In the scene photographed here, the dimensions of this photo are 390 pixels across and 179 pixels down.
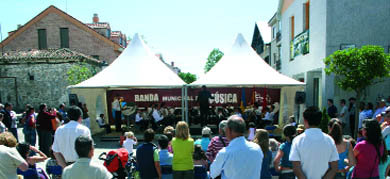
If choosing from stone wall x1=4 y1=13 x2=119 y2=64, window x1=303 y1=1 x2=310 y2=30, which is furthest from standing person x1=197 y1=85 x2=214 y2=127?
stone wall x1=4 y1=13 x2=119 y2=64

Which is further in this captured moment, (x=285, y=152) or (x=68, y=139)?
(x=68, y=139)

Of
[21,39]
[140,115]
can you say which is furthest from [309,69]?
[21,39]

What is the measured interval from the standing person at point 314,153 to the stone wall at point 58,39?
78.5 feet

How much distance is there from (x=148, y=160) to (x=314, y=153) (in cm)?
209

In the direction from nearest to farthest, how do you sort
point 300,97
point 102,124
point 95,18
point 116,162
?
point 116,162 → point 300,97 → point 102,124 → point 95,18

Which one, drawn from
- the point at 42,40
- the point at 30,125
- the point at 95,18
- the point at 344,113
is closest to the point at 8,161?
the point at 30,125

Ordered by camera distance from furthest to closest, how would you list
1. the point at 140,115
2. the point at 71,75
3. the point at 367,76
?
the point at 71,75 → the point at 140,115 → the point at 367,76

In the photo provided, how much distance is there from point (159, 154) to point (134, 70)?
594 cm

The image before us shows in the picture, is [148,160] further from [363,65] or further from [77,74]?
[77,74]

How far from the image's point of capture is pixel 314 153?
2.75m

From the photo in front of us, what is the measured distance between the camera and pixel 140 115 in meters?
10.8

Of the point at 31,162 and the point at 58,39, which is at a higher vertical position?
the point at 58,39

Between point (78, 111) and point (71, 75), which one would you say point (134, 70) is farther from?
point (71, 75)

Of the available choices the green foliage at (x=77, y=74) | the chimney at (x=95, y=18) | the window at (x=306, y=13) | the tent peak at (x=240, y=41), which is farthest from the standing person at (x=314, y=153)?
the chimney at (x=95, y=18)
